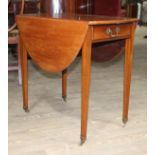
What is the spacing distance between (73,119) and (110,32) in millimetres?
761

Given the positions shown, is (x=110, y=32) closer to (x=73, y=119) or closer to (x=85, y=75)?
(x=85, y=75)

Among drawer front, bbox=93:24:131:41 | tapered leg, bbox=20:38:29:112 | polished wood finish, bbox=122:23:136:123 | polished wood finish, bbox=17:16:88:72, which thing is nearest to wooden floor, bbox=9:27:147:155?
tapered leg, bbox=20:38:29:112

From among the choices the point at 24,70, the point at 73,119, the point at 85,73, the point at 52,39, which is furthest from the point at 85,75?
the point at 24,70

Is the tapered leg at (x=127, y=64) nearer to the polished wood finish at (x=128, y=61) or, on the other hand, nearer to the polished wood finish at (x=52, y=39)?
the polished wood finish at (x=128, y=61)

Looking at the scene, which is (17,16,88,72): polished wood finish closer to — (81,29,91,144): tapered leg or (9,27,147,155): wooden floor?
(81,29,91,144): tapered leg

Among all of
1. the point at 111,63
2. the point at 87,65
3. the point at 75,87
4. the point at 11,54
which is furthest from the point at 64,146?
the point at 11,54

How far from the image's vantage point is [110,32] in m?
1.84

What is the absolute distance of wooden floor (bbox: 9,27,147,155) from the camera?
1880mm

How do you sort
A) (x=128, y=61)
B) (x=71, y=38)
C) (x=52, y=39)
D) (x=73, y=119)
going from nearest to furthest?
(x=71, y=38)
(x=52, y=39)
(x=128, y=61)
(x=73, y=119)

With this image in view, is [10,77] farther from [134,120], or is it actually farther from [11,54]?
[134,120]

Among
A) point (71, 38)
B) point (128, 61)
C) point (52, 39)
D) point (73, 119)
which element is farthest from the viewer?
point (73, 119)

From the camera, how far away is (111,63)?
401cm

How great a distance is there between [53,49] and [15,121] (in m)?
0.64

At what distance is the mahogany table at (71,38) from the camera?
68.8 inches
